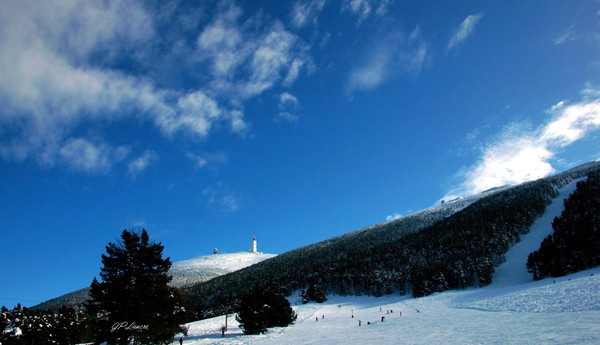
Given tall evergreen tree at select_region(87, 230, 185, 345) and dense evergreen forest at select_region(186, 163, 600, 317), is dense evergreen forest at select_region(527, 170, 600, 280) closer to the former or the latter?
dense evergreen forest at select_region(186, 163, 600, 317)

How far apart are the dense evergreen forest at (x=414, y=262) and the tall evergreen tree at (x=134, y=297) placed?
73.7m

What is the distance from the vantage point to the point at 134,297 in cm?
2764

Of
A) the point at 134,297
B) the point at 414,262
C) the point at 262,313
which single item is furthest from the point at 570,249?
the point at 134,297

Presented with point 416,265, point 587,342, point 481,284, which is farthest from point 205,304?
point 587,342

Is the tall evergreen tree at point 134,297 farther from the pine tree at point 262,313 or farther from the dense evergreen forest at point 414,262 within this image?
the dense evergreen forest at point 414,262

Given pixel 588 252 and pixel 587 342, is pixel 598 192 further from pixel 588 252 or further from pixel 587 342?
pixel 587 342

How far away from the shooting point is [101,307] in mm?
27141

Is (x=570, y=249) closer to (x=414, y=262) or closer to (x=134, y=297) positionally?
(x=414, y=262)

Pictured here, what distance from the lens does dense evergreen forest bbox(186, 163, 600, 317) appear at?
91.4 meters

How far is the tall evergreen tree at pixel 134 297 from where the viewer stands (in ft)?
87.7

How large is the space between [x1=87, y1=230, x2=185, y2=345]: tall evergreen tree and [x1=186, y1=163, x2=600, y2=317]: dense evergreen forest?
242ft

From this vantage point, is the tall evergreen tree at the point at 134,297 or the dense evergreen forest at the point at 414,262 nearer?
the tall evergreen tree at the point at 134,297

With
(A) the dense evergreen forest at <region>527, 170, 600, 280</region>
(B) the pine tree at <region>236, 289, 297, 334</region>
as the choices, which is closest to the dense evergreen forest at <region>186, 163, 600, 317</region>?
(A) the dense evergreen forest at <region>527, 170, 600, 280</region>

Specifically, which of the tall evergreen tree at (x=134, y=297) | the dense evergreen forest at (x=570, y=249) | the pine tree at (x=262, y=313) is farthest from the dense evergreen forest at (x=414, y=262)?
the tall evergreen tree at (x=134, y=297)
